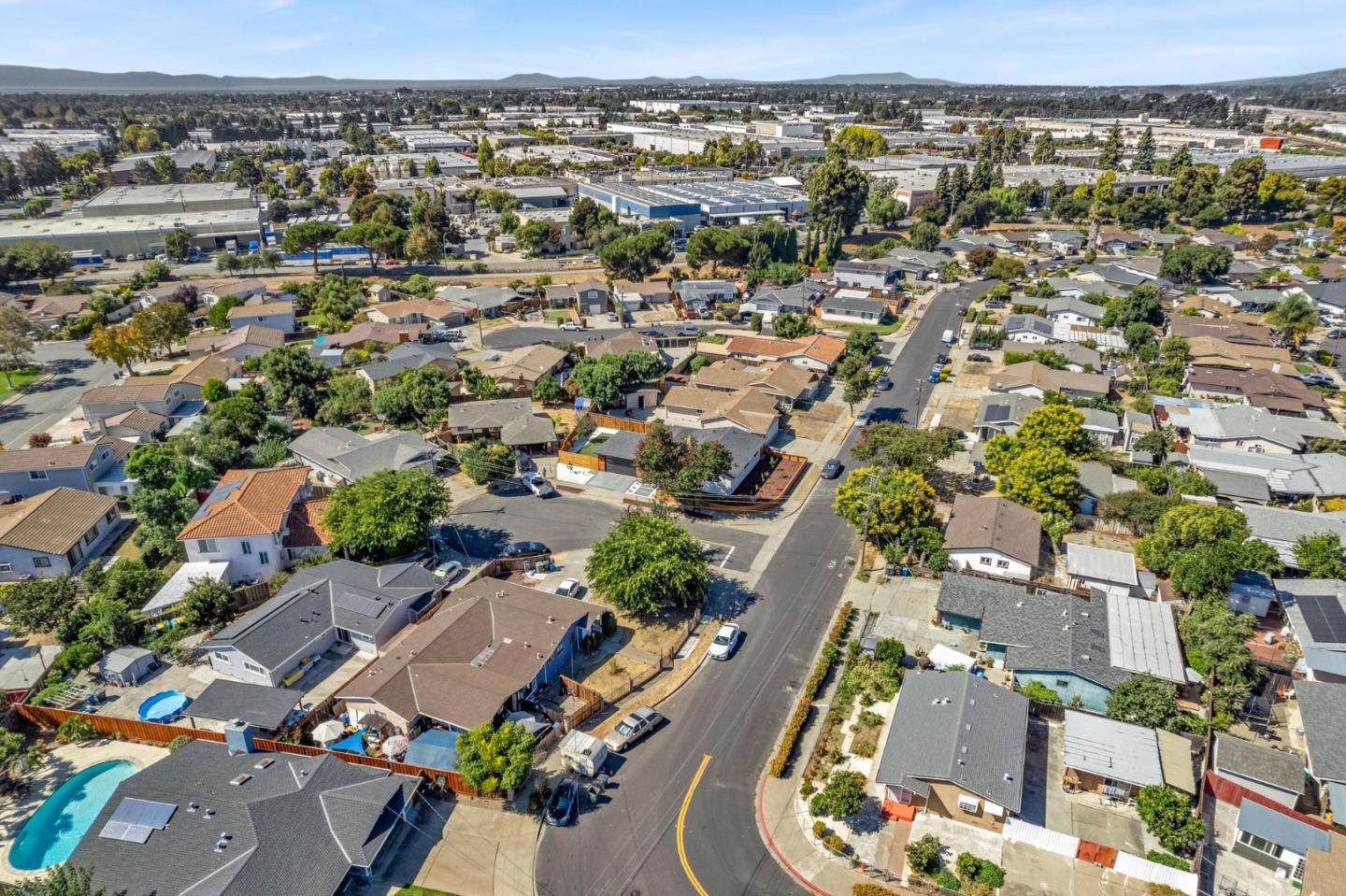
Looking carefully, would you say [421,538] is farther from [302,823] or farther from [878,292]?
[878,292]

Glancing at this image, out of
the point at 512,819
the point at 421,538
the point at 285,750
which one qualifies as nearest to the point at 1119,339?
the point at 421,538

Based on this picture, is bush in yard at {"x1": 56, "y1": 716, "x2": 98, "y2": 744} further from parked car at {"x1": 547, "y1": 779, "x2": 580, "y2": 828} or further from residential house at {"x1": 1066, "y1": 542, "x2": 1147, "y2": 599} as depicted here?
residential house at {"x1": 1066, "y1": 542, "x2": 1147, "y2": 599}

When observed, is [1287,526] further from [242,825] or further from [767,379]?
[242,825]

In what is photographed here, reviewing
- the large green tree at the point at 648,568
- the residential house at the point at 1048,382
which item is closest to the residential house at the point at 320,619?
the large green tree at the point at 648,568

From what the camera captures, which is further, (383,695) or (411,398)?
(411,398)

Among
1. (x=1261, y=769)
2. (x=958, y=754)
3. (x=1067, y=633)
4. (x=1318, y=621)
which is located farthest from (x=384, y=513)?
(x=1318, y=621)

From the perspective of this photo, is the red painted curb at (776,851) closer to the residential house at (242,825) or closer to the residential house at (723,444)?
the residential house at (242,825)
